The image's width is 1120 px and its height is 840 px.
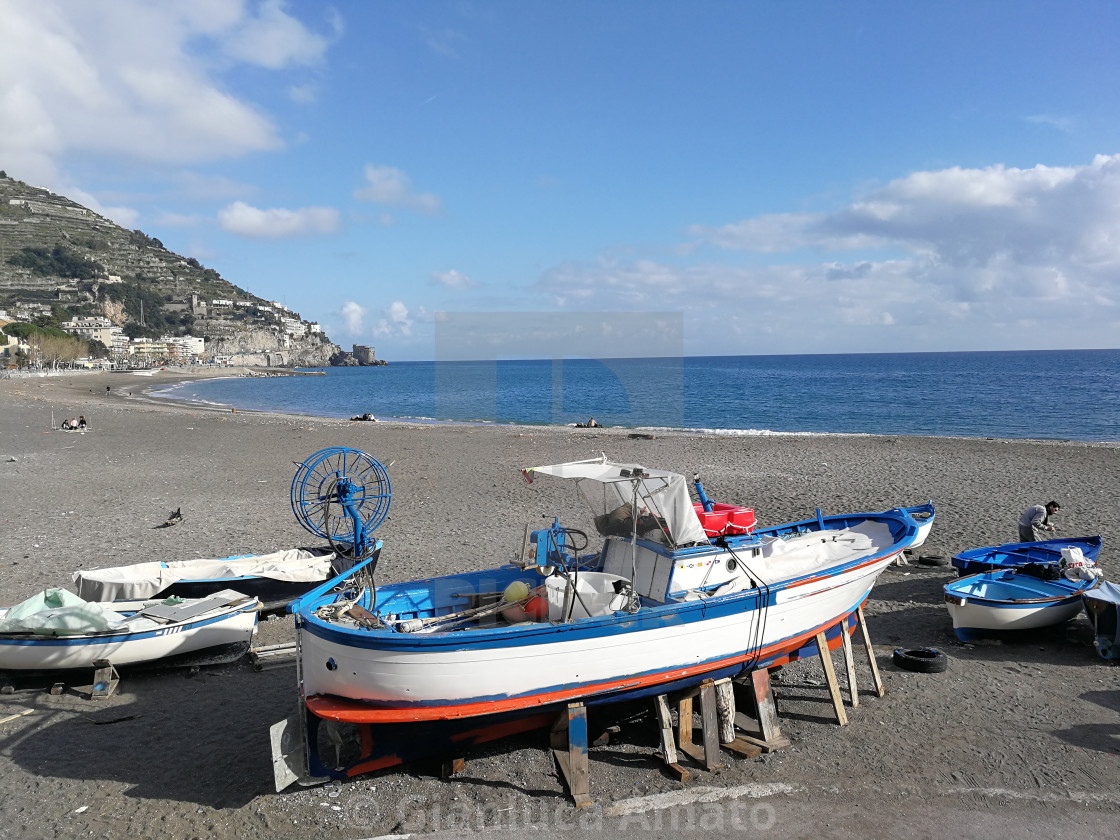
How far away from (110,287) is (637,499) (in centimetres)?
18308

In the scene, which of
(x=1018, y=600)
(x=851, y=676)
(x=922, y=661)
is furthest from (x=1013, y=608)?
(x=851, y=676)

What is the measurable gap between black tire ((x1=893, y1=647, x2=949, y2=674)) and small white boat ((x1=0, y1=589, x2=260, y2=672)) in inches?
308

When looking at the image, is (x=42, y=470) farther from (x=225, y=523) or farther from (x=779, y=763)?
(x=779, y=763)

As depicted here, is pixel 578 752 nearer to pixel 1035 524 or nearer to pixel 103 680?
pixel 103 680

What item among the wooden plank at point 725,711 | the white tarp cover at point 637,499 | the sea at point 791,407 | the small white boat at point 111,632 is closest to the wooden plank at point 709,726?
the wooden plank at point 725,711

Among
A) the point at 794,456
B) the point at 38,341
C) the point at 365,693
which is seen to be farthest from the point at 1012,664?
the point at 38,341

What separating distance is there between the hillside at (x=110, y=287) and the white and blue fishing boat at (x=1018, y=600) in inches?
6068

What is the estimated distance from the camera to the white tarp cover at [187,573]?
9250 mm

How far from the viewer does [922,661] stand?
26.9 ft

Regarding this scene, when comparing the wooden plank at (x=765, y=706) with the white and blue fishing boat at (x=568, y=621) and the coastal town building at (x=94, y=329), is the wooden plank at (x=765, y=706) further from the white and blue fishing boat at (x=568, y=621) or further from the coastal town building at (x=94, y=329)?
the coastal town building at (x=94, y=329)

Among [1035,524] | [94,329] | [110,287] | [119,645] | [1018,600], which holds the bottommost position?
[119,645]

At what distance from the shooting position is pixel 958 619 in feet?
29.5

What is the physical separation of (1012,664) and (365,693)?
7.50 meters

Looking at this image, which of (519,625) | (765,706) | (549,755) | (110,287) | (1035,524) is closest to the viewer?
(519,625)
